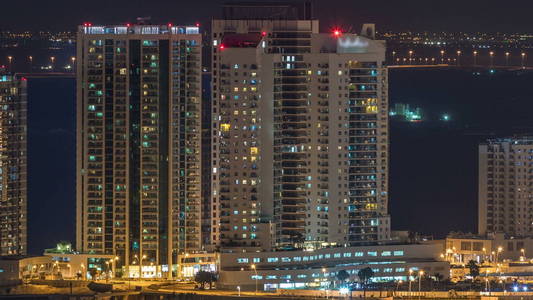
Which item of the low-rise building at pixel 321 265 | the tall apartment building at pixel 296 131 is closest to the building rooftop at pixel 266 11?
the tall apartment building at pixel 296 131

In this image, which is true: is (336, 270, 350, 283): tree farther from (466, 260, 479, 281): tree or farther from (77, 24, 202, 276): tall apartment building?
(77, 24, 202, 276): tall apartment building

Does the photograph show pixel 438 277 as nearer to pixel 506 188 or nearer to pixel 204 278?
pixel 204 278

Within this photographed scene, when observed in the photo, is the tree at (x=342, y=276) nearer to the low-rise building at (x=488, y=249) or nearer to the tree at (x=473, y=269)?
the tree at (x=473, y=269)

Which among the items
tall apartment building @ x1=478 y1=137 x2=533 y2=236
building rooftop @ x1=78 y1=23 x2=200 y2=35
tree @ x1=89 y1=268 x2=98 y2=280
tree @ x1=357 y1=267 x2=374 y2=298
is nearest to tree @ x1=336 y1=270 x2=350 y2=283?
tree @ x1=357 y1=267 x2=374 y2=298

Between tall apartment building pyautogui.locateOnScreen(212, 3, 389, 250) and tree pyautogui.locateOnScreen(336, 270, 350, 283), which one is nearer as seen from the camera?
tree pyautogui.locateOnScreen(336, 270, 350, 283)

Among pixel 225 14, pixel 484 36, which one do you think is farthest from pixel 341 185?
pixel 484 36

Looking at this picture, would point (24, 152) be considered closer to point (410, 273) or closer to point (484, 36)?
point (410, 273)

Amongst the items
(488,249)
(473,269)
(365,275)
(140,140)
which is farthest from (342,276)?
(488,249)
